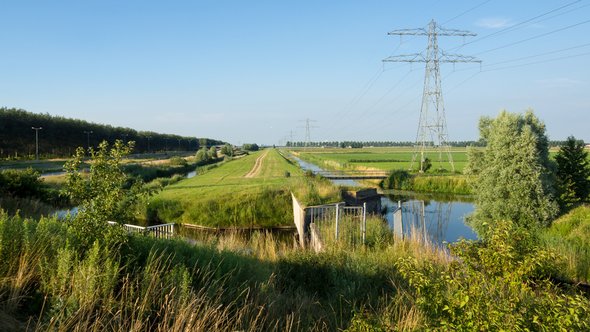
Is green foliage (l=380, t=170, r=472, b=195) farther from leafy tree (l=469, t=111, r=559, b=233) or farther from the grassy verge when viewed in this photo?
the grassy verge

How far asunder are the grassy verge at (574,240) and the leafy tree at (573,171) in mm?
1742

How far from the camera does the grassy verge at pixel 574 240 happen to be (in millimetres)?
11633

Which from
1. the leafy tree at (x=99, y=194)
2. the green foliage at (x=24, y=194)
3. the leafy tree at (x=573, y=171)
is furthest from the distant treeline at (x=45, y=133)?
the leafy tree at (x=99, y=194)

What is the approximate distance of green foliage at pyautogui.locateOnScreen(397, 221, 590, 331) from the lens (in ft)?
9.35

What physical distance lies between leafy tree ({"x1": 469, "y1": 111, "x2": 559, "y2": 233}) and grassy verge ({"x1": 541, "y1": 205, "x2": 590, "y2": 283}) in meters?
0.53

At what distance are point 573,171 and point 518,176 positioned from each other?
5.26 meters

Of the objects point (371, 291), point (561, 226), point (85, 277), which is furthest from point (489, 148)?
point (85, 277)

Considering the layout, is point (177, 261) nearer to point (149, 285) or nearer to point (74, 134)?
point (149, 285)

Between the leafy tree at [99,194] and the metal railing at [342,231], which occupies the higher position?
the leafy tree at [99,194]

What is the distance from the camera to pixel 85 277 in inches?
175

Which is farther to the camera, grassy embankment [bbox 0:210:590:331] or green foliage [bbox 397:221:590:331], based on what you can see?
grassy embankment [bbox 0:210:590:331]

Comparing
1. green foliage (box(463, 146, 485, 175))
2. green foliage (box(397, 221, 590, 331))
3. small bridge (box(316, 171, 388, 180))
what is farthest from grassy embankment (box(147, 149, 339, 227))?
green foliage (box(397, 221, 590, 331))

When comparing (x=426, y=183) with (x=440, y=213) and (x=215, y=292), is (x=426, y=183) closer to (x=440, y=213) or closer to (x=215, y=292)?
(x=440, y=213)

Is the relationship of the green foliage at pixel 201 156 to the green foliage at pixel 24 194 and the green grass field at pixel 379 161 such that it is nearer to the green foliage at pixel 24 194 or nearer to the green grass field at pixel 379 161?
the green grass field at pixel 379 161
